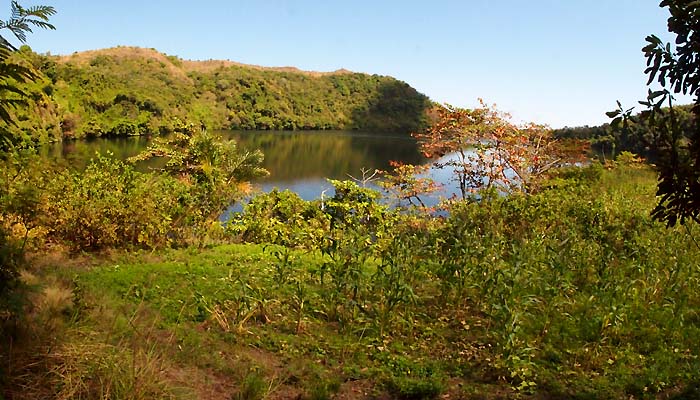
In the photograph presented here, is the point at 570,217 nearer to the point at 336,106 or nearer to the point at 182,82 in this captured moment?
the point at 182,82

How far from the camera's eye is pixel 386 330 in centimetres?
406

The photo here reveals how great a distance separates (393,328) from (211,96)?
267 feet

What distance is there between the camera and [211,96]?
3169 inches

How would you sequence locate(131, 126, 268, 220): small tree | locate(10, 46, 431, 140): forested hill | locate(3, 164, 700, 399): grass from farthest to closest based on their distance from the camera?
locate(10, 46, 431, 140): forested hill
locate(131, 126, 268, 220): small tree
locate(3, 164, 700, 399): grass

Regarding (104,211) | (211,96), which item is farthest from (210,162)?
(211,96)

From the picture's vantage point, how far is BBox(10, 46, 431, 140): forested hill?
1859 inches

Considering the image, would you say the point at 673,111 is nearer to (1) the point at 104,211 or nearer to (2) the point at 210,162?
(1) the point at 104,211

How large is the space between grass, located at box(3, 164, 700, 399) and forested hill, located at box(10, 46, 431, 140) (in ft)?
131

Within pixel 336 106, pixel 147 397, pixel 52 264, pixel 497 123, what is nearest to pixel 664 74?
pixel 147 397

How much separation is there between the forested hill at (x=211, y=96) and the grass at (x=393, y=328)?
40.0 m

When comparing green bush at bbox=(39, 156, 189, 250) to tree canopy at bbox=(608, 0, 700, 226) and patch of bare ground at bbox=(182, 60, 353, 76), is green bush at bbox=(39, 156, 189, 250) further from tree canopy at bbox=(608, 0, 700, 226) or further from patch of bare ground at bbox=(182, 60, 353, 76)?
patch of bare ground at bbox=(182, 60, 353, 76)

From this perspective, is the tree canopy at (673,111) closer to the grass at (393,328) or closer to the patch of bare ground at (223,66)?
the grass at (393,328)

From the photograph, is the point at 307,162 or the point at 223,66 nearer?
the point at 307,162

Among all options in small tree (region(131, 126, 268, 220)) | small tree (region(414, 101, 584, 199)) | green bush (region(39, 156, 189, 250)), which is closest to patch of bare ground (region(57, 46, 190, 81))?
small tree (region(131, 126, 268, 220))
